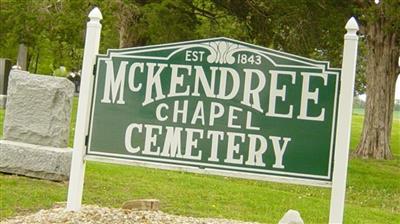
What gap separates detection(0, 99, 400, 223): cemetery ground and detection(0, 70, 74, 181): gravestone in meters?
0.20

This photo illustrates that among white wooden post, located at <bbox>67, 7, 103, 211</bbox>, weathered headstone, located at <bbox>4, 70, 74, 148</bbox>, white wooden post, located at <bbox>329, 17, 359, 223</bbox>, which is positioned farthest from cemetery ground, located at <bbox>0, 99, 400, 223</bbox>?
white wooden post, located at <bbox>329, 17, 359, 223</bbox>

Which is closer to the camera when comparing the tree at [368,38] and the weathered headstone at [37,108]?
the weathered headstone at [37,108]

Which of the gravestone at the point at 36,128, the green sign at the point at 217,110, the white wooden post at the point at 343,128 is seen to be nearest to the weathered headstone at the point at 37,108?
the gravestone at the point at 36,128

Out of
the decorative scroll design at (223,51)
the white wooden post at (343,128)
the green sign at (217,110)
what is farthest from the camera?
the decorative scroll design at (223,51)

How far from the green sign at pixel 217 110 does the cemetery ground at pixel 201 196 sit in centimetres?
220

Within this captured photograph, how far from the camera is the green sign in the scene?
5.57 meters

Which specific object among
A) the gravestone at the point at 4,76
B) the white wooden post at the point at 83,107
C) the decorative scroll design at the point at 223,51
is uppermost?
the gravestone at the point at 4,76

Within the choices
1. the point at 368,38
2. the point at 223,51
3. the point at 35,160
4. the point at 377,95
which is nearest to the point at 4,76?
the point at 368,38

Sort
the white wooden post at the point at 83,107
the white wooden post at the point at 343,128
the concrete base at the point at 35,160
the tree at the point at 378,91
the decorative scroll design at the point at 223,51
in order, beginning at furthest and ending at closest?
1. the tree at the point at 378,91
2. the concrete base at the point at 35,160
3. the white wooden post at the point at 83,107
4. the decorative scroll design at the point at 223,51
5. the white wooden post at the point at 343,128

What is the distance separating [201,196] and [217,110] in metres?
4.39

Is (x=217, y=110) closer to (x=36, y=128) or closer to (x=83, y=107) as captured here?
(x=83, y=107)

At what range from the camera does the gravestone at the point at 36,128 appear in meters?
9.09

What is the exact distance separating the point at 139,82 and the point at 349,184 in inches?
368

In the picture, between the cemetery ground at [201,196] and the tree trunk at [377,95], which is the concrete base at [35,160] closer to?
the cemetery ground at [201,196]
